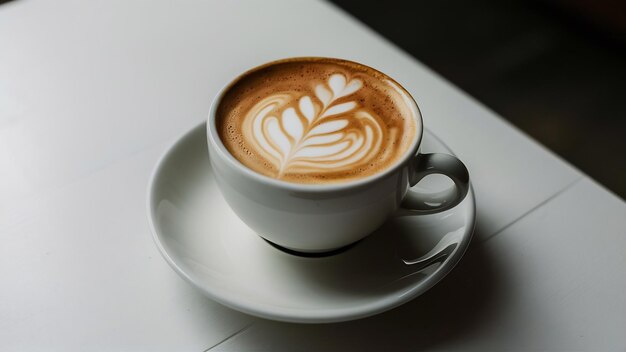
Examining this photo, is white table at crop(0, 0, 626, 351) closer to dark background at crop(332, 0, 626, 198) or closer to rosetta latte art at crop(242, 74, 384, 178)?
rosetta latte art at crop(242, 74, 384, 178)

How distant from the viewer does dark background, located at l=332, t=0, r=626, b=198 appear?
1.63 meters

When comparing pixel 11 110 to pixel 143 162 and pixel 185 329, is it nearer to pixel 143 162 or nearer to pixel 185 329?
pixel 143 162

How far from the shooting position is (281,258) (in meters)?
0.63

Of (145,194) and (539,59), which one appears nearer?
(145,194)

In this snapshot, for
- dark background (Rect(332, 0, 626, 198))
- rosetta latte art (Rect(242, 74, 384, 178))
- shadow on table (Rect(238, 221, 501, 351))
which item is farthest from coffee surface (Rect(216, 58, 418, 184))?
dark background (Rect(332, 0, 626, 198))

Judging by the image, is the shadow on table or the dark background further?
the dark background

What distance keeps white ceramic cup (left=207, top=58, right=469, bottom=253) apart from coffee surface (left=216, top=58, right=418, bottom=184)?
0.02m

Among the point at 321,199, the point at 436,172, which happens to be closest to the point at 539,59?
the point at 436,172

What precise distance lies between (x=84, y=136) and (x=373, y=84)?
0.37 meters

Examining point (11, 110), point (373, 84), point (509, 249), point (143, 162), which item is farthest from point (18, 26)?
point (509, 249)

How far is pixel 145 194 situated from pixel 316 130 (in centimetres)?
22

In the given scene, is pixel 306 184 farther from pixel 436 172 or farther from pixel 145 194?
pixel 145 194

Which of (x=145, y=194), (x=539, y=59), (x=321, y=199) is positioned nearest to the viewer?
(x=321, y=199)

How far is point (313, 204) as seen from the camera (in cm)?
54
